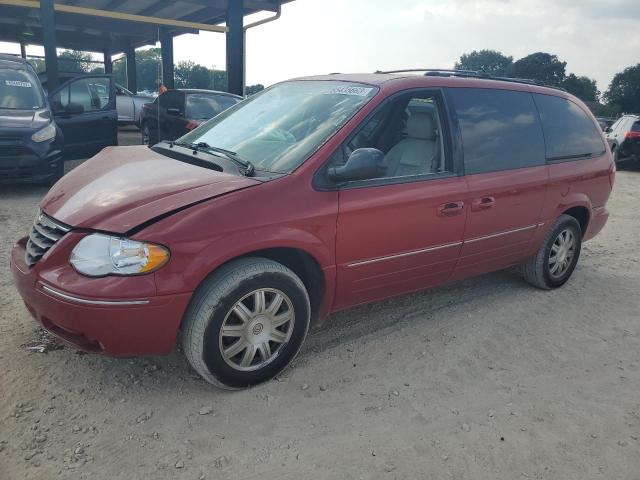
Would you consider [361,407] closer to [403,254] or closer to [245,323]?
[245,323]

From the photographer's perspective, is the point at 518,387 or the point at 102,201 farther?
the point at 518,387

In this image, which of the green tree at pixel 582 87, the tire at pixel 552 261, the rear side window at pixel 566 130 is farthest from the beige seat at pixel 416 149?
the green tree at pixel 582 87

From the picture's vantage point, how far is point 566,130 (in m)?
4.36

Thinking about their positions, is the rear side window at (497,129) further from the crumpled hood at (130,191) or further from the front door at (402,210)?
the crumpled hood at (130,191)

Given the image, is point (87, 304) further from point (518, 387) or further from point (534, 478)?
point (518, 387)

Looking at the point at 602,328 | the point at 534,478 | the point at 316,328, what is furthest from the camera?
the point at 602,328

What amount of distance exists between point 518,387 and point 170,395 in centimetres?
200

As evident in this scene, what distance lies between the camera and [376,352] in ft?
11.0

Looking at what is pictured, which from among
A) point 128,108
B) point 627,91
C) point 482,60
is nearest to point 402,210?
point 128,108

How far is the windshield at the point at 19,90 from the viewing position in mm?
7355

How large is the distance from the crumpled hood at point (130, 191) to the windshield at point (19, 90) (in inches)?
203

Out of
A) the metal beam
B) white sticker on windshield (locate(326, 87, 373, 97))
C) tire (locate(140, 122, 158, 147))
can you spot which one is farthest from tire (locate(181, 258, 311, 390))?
the metal beam

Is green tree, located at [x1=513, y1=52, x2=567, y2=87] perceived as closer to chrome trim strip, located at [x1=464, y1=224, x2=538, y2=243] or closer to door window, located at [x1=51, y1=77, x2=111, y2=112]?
door window, located at [x1=51, y1=77, x2=111, y2=112]

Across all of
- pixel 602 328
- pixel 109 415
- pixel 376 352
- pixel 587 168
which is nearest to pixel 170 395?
pixel 109 415
